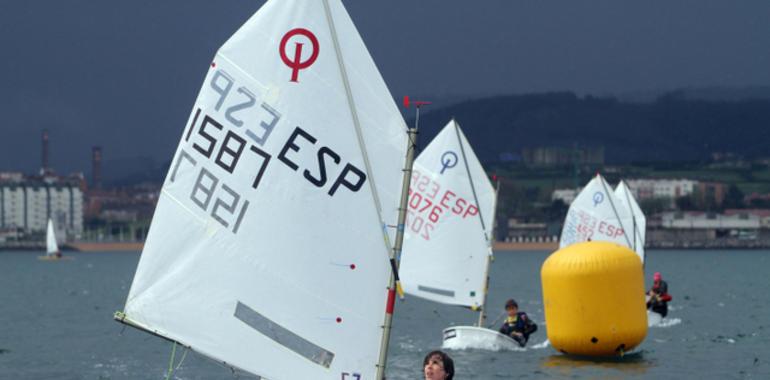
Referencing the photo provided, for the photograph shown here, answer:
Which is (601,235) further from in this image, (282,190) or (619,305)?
(282,190)

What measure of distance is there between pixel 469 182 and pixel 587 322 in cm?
915

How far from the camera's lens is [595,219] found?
2121 inches

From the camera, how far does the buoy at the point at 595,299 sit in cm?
2842

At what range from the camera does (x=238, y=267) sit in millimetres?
13453


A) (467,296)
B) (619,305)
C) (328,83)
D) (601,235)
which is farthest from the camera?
(601,235)

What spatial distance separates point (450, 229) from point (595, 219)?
1767 centimetres

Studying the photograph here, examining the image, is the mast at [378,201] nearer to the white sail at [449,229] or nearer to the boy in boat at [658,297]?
the white sail at [449,229]

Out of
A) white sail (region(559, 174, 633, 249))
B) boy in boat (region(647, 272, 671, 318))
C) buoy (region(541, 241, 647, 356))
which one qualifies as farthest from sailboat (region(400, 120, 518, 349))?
white sail (region(559, 174, 633, 249))

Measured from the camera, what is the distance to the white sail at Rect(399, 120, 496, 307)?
122 feet

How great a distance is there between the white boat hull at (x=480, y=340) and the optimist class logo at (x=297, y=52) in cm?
2051

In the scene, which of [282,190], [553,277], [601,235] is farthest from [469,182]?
[282,190]

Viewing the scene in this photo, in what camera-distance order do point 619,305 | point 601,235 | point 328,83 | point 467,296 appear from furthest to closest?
point 601,235, point 467,296, point 619,305, point 328,83

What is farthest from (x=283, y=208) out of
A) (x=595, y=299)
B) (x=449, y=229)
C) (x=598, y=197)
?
(x=598, y=197)

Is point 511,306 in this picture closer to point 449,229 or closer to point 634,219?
point 449,229
